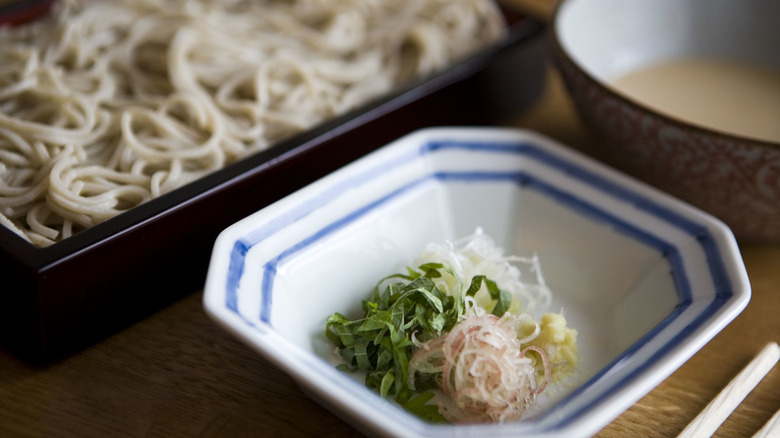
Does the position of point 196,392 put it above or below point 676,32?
below

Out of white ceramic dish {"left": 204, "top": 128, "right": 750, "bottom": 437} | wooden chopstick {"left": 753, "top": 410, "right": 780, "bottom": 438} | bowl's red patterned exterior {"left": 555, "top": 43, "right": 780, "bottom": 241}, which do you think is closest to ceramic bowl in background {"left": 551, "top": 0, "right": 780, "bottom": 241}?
bowl's red patterned exterior {"left": 555, "top": 43, "right": 780, "bottom": 241}

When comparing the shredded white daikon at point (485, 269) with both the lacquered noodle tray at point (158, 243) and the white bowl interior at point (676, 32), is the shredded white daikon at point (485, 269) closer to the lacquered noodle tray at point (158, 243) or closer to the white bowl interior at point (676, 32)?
the lacquered noodle tray at point (158, 243)

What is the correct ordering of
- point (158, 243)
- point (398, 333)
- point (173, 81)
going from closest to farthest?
point (398, 333) < point (158, 243) < point (173, 81)

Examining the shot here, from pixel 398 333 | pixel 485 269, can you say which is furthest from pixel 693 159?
pixel 398 333

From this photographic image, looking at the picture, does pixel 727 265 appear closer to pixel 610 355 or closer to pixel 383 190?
pixel 610 355

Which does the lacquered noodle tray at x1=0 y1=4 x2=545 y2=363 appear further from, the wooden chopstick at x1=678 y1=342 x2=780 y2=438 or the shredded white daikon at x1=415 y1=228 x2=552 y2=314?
the wooden chopstick at x1=678 y1=342 x2=780 y2=438

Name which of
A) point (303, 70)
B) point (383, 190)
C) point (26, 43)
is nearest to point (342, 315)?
point (383, 190)

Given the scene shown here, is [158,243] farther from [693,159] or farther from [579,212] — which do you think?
[693,159]
